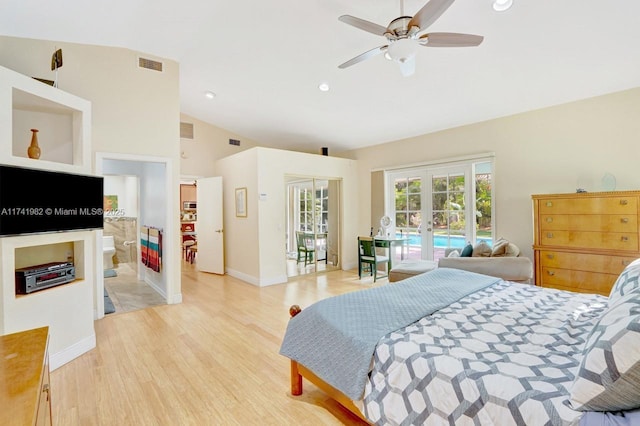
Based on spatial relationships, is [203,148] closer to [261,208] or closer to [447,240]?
[261,208]

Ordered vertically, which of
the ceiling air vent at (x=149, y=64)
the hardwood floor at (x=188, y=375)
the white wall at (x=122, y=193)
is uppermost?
the ceiling air vent at (x=149, y=64)

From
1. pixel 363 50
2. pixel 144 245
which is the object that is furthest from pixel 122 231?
pixel 363 50

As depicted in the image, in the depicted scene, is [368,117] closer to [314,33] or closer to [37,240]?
[314,33]

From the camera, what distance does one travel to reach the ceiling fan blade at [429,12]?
75.4 inches

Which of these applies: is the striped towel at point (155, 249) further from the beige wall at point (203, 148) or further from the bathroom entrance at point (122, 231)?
the beige wall at point (203, 148)

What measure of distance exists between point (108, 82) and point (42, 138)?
104 cm

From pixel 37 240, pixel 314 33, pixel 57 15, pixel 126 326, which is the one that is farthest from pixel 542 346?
pixel 57 15

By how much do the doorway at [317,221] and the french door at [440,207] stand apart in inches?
48.0

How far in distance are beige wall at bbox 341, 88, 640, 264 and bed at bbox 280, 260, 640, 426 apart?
97.2 inches

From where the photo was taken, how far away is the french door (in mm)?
4980

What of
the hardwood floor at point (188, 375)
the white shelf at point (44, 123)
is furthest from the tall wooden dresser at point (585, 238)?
the white shelf at point (44, 123)

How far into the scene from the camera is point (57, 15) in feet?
9.96

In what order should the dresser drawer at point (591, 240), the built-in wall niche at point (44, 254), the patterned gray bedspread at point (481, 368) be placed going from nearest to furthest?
1. the patterned gray bedspread at point (481, 368)
2. the built-in wall niche at point (44, 254)
3. the dresser drawer at point (591, 240)

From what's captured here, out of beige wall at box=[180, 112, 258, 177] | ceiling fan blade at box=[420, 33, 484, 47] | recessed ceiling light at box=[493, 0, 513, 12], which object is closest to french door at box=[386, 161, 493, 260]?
recessed ceiling light at box=[493, 0, 513, 12]
